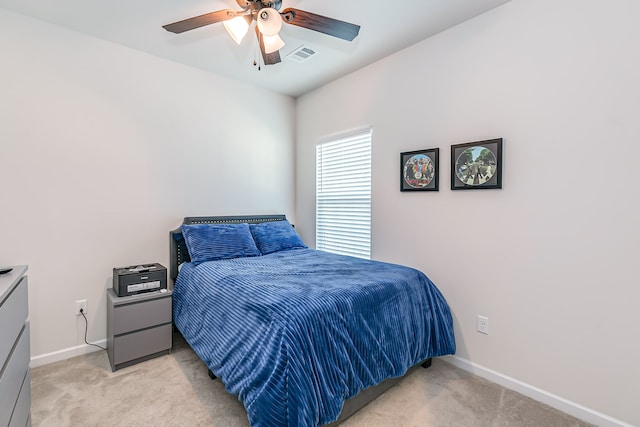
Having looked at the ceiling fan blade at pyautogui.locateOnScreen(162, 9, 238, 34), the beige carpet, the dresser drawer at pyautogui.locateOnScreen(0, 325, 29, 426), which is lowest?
the beige carpet

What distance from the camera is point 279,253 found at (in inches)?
124

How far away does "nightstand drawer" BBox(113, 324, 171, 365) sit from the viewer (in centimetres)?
231

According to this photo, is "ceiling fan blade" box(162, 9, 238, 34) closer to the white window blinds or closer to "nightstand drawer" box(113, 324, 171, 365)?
the white window blinds

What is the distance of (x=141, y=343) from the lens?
2412 millimetres

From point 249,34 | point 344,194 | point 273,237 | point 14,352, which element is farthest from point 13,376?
point 344,194

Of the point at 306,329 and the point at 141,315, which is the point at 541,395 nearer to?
the point at 306,329

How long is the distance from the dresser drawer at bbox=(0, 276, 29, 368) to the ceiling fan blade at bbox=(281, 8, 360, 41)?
200 cm

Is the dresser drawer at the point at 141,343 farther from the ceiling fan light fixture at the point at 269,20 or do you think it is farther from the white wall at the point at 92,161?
the ceiling fan light fixture at the point at 269,20

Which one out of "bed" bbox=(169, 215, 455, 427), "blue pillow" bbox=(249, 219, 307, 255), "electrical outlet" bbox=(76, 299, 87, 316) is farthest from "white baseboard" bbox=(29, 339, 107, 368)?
"blue pillow" bbox=(249, 219, 307, 255)

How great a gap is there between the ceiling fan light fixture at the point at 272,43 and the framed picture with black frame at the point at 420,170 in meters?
1.42

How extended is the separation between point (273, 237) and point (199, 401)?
1660mm

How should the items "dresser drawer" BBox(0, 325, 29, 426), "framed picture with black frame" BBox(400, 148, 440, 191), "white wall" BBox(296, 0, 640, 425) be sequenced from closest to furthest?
"dresser drawer" BBox(0, 325, 29, 426), "white wall" BBox(296, 0, 640, 425), "framed picture with black frame" BBox(400, 148, 440, 191)

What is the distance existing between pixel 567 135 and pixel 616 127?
0.72ft

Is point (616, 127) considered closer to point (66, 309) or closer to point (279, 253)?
point (279, 253)
